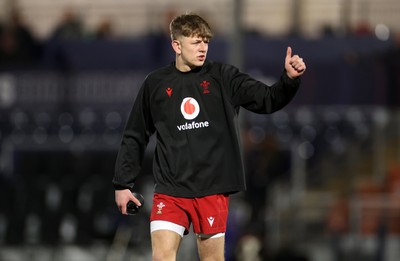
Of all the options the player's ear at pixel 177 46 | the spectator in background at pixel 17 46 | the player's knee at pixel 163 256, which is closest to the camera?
the player's knee at pixel 163 256

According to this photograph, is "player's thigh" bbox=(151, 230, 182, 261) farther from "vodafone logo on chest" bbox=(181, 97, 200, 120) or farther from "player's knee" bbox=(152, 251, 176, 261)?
"vodafone logo on chest" bbox=(181, 97, 200, 120)

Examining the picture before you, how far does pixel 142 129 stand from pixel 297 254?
775 centimetres

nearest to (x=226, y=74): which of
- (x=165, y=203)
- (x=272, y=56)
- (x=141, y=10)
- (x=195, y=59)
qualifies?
(x=195, y=59)

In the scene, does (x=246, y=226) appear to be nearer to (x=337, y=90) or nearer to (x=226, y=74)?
(x=337, y=90)

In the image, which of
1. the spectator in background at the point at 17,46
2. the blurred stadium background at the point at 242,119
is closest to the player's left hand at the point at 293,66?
the blurred stadium background at the point at 242,119

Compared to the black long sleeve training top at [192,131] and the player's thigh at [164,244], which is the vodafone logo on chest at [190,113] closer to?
the black long sleeve training top at [192,131]

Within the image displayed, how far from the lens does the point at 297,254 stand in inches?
642

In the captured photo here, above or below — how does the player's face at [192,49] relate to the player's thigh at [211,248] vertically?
above

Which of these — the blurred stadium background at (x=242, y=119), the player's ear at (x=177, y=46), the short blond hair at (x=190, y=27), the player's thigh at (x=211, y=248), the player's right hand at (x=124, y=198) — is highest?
the short blond hair at (x=190, y=27)

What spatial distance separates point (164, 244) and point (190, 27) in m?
1.38

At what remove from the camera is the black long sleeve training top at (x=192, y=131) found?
28.6 ft

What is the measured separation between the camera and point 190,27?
866 cm

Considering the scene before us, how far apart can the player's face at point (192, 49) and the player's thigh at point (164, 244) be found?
1093 millimetres

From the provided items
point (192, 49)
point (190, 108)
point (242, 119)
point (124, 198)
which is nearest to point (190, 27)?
point (192, 49)
